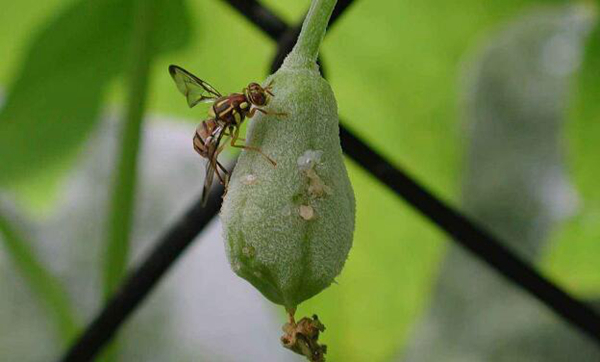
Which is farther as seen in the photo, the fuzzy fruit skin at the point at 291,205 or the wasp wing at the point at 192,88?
the wasp wing at the point at 192,88

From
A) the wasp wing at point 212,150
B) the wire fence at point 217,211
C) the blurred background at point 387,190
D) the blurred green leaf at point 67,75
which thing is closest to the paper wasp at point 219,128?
the wasp wing at point 212,150

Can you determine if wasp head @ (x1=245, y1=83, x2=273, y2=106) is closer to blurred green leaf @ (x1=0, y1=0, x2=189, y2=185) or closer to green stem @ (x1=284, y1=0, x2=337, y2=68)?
green stem @ (x1=284, y1=0, x2=337, y2=68)

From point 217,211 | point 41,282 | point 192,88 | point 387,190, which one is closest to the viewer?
point 192,88

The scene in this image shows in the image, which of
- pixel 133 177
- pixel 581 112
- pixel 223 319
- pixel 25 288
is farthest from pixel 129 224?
→ pixel 581 112

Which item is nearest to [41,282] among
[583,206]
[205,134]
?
[205,134]

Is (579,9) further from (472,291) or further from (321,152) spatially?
(321,152)

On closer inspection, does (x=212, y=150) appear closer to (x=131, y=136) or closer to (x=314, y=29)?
(x=314, y=29)

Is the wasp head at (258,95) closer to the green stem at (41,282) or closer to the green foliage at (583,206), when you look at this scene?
the green stem at (41,282)
